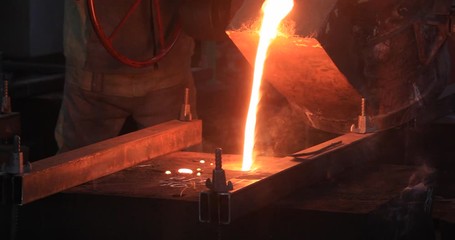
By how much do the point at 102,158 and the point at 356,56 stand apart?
3.82 ft

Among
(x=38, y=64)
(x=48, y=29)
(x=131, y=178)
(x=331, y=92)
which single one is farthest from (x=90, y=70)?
(x=48, y=29)

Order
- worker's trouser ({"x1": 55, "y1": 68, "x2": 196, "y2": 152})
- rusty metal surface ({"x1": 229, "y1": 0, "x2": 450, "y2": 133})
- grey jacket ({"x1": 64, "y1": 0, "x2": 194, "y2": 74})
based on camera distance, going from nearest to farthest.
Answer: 1. rusty metal surface ({"x1": 229, "y1": 0, "x2": 450, "y2": 133})
2. grey jacket ({"x1": 64, "y1": 0, "x2": 194, "y2": 74})
3. worker's trouser ({"x1": 55, "y1": 68, "x2": 196, "y2": 152})

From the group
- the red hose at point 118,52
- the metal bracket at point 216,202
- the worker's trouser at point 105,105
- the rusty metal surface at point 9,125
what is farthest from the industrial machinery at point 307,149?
the rusty metal surface at point 9,125

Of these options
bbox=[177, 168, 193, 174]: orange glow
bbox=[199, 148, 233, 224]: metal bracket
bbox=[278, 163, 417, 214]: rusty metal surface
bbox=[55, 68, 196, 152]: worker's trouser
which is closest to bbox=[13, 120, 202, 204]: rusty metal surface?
bbox=[177, 168, 193, 174]: orange glow

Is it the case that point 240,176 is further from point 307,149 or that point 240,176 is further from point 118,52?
point 118,52

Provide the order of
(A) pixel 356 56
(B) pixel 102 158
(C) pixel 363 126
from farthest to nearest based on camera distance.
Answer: (C) pixel 363 126
(A) pixel 356 56
(B) pixel 102 158

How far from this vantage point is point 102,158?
4.45 metres

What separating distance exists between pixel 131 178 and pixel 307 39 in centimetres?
94

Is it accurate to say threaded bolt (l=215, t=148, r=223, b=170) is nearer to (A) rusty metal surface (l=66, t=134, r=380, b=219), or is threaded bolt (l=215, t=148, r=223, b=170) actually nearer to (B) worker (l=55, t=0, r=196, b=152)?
(A) rusty metal surface (l=66, t=134, r=380, b=219)

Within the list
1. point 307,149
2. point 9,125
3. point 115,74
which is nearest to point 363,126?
point 307,149

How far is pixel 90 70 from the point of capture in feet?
17.3

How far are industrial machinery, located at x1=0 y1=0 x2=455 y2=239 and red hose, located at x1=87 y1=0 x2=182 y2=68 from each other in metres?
0.16

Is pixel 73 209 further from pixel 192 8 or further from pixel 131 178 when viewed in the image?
pixel 192 8

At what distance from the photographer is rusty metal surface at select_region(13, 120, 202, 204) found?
4043 millimetres
